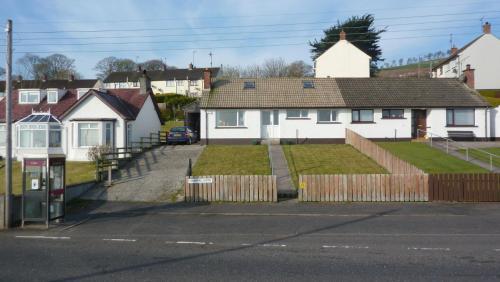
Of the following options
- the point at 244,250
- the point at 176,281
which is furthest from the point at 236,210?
the point at 176,281

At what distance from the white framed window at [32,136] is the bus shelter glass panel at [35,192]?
16.6 m

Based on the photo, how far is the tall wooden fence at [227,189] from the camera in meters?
19.1

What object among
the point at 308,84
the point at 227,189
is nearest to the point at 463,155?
the point at 308,84

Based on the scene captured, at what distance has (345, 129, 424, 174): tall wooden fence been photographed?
2069cm

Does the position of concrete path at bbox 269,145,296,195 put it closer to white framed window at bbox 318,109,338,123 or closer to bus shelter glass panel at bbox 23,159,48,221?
white framed window at bbox 318,109,338,123

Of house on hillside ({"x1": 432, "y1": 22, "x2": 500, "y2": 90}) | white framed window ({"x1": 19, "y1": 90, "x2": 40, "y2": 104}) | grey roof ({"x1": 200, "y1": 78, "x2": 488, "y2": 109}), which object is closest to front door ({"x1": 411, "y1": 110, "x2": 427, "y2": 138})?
grey roof ({"x1": 200, "y1": 78, "x2": 488, "y2": 109})

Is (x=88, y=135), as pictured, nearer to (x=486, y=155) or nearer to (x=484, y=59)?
(x=486, y=155)

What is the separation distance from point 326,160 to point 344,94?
11.4 metres

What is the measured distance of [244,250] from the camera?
10719 millimetres

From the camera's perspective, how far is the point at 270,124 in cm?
3456

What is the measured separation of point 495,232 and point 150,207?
41.8 feet

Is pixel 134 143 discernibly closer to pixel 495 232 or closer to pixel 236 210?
pixel 236 210

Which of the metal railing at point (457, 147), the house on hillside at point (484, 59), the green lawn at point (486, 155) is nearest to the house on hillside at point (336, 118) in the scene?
the metal railing at point (457, 147)

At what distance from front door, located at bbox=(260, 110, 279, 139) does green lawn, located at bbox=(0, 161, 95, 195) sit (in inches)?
533
